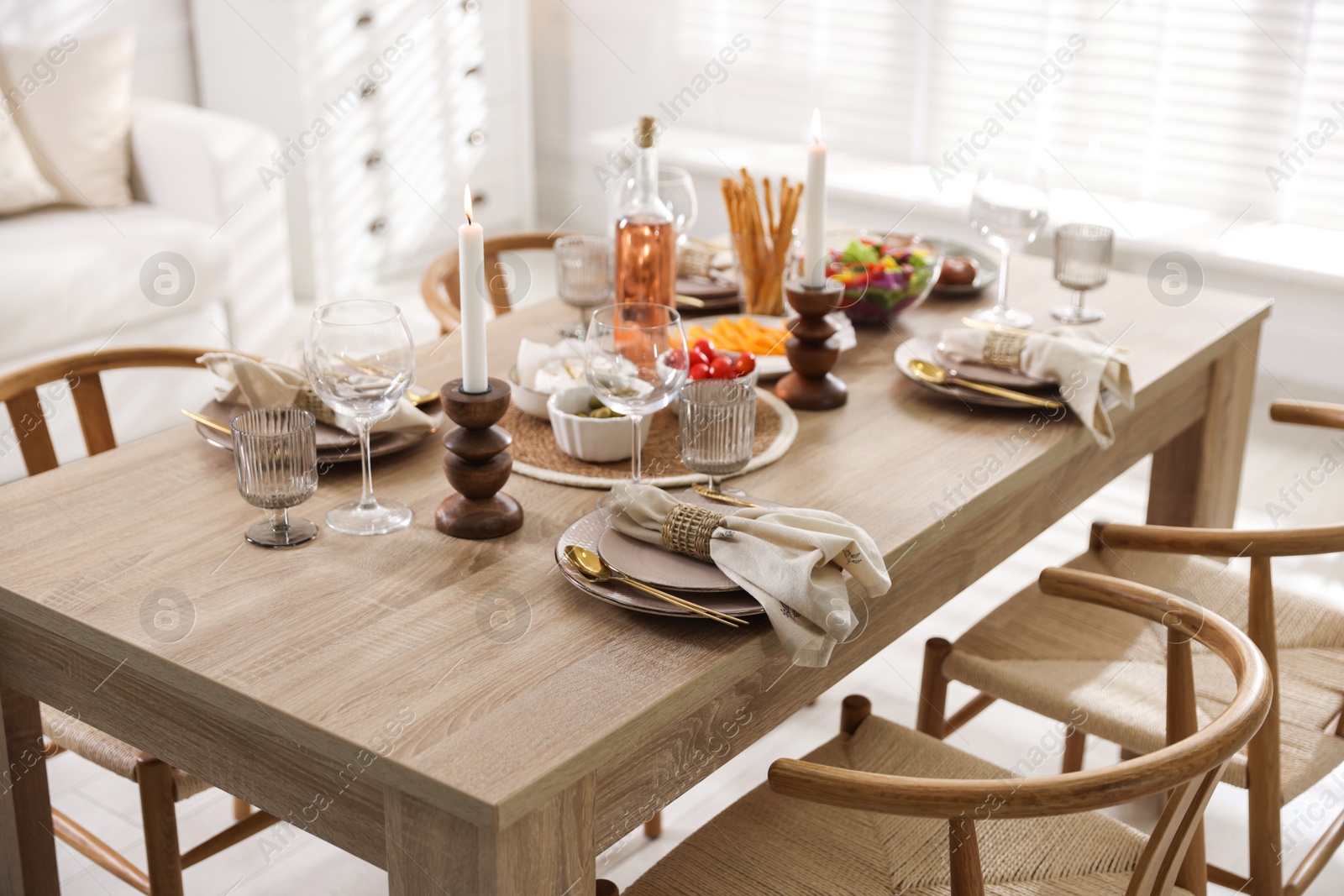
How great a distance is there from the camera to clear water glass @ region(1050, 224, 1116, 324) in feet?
6.49

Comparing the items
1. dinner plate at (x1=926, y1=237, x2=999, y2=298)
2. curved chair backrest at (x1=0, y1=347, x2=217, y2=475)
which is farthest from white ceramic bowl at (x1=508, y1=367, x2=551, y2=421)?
dinner plate at (x1=926, y1=237, x2=999, y2=298)

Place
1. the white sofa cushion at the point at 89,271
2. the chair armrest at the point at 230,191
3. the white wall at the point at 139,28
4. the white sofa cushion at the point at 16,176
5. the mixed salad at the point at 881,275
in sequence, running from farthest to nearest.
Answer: the white wall at the point at 139,28, the chair armrest at the point at 230,191, the white sofa cushion at the point at 16,176, the white sofa cushion at the point at 89,271, the mixed salad at the point at 881,275

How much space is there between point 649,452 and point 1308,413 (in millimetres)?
945

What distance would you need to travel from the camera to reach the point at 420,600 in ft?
3.99

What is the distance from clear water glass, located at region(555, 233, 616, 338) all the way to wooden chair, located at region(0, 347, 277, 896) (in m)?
0.50

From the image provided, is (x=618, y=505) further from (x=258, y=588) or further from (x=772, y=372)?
(x=772, y=372)

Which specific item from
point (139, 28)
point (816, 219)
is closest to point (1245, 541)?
point (816, 219)

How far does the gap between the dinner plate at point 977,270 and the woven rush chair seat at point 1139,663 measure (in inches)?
19.3

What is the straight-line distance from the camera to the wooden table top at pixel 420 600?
1022 mm

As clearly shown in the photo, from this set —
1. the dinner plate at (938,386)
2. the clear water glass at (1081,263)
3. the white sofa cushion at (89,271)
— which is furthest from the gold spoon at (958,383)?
the white sofa cushion at (89,271)

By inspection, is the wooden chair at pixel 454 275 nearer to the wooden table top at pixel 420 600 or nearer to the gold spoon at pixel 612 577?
the wooden table top at pixel 420 600

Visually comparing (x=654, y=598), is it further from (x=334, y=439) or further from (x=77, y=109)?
(x=77, y=109)

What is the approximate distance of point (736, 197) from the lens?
194cm

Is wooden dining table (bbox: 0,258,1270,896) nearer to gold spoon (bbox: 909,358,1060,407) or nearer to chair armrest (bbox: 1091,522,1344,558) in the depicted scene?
gold spoon (bbox: 909,358,1060,407)
